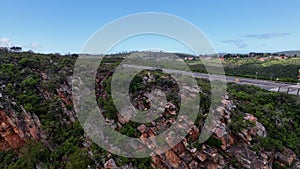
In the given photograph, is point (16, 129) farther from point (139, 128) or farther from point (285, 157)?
point (285, 157)

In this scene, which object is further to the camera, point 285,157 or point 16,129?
point 16,129

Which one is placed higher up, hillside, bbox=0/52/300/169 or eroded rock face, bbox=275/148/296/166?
hillside, bbox=0/52/300/169

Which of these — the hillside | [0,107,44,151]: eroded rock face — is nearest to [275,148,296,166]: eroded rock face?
the hillside

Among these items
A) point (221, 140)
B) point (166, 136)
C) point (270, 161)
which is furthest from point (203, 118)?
point (270, 161)

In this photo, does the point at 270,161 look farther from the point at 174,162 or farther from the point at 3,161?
the point at 3,161

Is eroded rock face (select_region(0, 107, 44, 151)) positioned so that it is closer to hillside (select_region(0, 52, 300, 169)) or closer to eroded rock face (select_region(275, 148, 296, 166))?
hillside (select_region(0, 52, 300, 169))

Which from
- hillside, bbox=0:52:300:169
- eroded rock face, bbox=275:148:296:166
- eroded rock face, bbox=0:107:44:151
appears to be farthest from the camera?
eroded rock face, bbox=0:107:44:151

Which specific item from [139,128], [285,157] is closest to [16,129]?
[139,128]

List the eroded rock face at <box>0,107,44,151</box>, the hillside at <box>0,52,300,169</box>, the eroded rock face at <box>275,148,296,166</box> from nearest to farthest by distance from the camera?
the hillside at <box>0,52,300,169</box> < the eroded rock face at <box>275,148,296,166</box> < the eroded rock face at <box>0,107,44,151</box>
